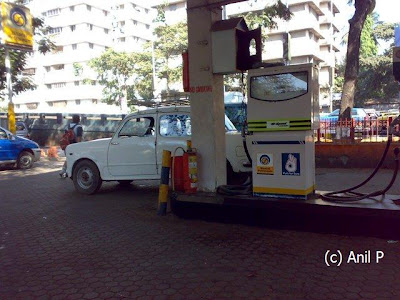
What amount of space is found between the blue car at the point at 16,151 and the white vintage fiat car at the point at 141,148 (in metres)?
6.11

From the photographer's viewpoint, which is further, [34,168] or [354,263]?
[34,168]

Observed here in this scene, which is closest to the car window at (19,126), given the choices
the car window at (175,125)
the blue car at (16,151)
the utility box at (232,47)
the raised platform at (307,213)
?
the blue car at (16,151)

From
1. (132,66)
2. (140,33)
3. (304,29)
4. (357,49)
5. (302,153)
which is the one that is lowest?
(302,153)

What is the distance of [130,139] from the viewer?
8203mm

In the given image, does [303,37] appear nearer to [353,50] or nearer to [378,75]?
[378,75]

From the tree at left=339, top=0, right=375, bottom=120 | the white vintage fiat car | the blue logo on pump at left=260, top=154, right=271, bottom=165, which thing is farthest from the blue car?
the tree at left=339, top=0, right=375, bottom=120

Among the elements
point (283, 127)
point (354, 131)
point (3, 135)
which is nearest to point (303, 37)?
point (354, 131)

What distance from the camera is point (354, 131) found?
11.1 metres

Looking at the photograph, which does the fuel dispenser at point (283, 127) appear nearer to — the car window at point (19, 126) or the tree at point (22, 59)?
the tree at point (22, 59)

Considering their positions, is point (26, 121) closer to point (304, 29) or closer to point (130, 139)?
point (130, 139)

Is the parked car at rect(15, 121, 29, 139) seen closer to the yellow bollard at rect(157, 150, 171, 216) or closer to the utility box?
the yellow bollard at rect(157, 150, 171, 216)

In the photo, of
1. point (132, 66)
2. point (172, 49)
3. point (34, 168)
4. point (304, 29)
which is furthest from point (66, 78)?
point (34, 168)

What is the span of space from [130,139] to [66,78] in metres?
56.2

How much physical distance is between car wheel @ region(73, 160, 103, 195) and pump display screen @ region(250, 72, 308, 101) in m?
4.49
